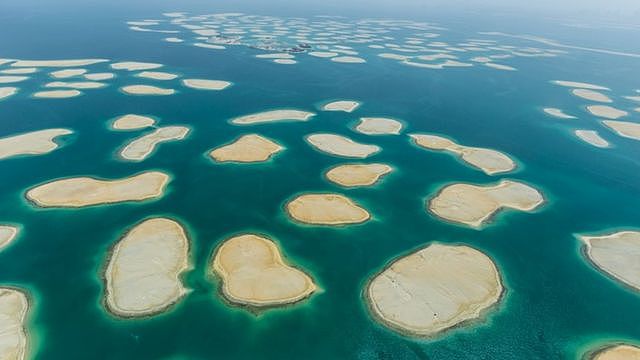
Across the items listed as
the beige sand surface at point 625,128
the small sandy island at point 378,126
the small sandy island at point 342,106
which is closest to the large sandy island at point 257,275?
the small sandy island at point 378,126

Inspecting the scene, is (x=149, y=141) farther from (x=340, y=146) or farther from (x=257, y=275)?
(x=257, y=275)

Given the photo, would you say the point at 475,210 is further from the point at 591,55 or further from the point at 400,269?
the point at 591,55

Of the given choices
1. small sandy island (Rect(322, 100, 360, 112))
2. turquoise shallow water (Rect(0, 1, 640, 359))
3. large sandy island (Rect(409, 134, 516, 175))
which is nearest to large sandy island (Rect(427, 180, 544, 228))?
turquoise shallow water (Rect(0, 1, 640, 359))

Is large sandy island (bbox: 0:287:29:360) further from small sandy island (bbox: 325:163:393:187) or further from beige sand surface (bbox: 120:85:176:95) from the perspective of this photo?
beige sand surface (bbox: 120:85:176:95)

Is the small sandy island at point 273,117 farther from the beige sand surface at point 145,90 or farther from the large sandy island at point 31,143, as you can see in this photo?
the large sandy island at point 31,143

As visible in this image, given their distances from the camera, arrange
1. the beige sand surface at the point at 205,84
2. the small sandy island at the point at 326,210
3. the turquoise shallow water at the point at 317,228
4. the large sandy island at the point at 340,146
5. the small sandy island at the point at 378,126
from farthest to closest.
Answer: the beige sand surface at the point at 205,84 < the small sandy island at the point at 378,126 < the large sandy island at the point at 340,146 < the small sandy island at the point at 326,210 < the turquoise shallow water at the point at 317,228

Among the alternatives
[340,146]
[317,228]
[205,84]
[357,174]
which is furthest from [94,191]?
[205,84]

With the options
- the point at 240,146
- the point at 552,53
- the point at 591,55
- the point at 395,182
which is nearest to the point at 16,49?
the point at 240,146
